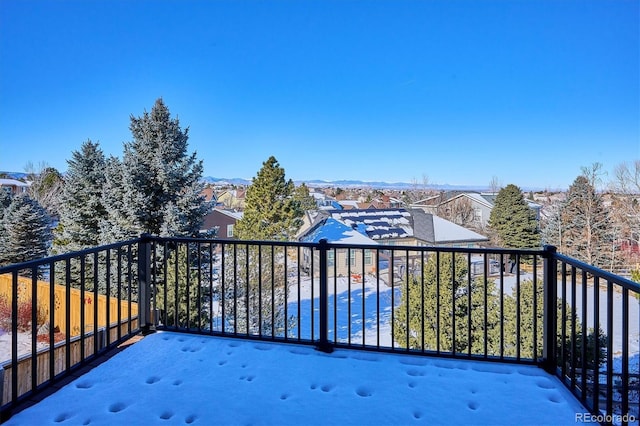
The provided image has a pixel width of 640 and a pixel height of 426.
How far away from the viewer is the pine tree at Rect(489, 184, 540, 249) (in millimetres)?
18797

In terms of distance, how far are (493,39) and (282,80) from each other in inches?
284

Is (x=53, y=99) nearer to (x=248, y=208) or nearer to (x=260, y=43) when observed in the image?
(x=248, y=208)

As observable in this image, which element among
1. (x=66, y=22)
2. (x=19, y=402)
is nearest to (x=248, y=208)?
(x=66, y=22)

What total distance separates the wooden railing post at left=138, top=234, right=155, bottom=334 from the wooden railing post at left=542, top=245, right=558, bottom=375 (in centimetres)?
286

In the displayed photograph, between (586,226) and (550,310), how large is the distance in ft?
52.2

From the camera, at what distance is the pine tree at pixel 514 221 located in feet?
61.7

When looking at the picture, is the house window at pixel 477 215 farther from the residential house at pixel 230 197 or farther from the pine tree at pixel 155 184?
the residential house at pixel 230 197

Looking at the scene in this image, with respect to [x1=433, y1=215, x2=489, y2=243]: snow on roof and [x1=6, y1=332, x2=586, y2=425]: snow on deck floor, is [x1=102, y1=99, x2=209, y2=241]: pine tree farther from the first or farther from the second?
[x1=433, y1=215, x2=489, y2=243]: snow on roof

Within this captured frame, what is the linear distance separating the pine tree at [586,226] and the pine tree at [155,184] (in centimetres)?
1521

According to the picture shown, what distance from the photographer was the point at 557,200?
55.4 feet

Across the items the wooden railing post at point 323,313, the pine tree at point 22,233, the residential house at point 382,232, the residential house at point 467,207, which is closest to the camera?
the wooden railing post at point 323,313

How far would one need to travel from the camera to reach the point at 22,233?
43.0 feet

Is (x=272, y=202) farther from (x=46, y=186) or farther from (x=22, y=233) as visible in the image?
(x=46, y=186)

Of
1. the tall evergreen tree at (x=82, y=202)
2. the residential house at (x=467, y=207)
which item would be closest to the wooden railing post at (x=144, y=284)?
the tall evergreen tree at (x=82, y=202)
